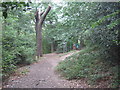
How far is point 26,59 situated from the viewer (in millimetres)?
8289

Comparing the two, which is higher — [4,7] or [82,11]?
[82,11]

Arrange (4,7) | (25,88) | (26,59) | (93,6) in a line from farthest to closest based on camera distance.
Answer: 1. (26,59)
2. (93,6)
3. (25,88)
4. (4,7)

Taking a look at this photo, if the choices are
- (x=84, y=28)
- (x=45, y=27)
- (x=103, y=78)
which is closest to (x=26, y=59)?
(x=84, y=28)

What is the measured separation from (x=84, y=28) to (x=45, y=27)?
1265 centimetres

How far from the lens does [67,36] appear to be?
17.2ft

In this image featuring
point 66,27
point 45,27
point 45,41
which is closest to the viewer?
point 66,27

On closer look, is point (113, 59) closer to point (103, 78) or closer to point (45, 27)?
point (103, 78)

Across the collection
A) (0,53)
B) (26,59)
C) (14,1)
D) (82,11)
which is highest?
(82,11)

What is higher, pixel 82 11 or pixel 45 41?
pixel 82 11

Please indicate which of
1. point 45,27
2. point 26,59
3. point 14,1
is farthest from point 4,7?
point 45,27

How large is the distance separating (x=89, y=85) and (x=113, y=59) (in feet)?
5.54

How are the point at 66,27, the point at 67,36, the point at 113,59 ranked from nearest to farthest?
the point at 113,59 → the point at 67,36 → the point at 66,27

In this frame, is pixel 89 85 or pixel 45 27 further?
pixel 45 27

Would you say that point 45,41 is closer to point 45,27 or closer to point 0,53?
point 45,27
